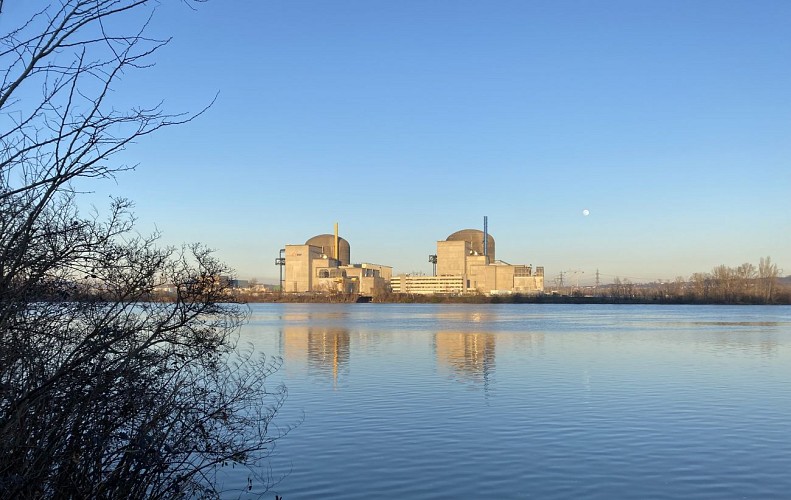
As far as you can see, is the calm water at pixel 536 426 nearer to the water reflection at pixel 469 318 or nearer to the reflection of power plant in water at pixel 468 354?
the reflection of power plant in water at pixel 468 354

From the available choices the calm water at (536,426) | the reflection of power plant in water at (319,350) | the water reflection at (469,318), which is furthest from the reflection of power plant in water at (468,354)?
the water reflection at (469,318)

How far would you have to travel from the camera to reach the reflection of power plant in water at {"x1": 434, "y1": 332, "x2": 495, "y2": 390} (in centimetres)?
2313

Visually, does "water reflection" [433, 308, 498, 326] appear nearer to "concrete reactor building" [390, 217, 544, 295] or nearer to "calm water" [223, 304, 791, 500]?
"calm water" [223, 304, 791, 500]

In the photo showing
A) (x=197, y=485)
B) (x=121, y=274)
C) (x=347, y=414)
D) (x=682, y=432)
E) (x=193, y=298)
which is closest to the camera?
(x=121, y=274)

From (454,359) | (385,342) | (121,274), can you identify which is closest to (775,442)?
(121,274)

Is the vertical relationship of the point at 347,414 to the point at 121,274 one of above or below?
below

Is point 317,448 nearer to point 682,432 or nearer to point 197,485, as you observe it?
point 197,485

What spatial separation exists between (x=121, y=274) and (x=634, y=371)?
20253mm

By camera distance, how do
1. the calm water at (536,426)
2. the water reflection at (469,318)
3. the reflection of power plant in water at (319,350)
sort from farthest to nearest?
the water reflection at (469,318) → the reflection of power plant in water at (319,350) → the calm water at (536,426)

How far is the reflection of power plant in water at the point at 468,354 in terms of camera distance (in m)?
23.1

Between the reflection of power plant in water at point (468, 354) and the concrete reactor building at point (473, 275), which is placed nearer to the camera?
the reflection of power plant in water at point (468, 354)

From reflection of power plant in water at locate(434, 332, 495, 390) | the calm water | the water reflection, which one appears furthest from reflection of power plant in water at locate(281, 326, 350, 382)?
the water reflection

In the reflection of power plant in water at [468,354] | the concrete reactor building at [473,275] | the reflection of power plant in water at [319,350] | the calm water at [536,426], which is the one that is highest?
the concrete reactor building at [473,275]

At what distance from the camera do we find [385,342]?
3638 centimetres
